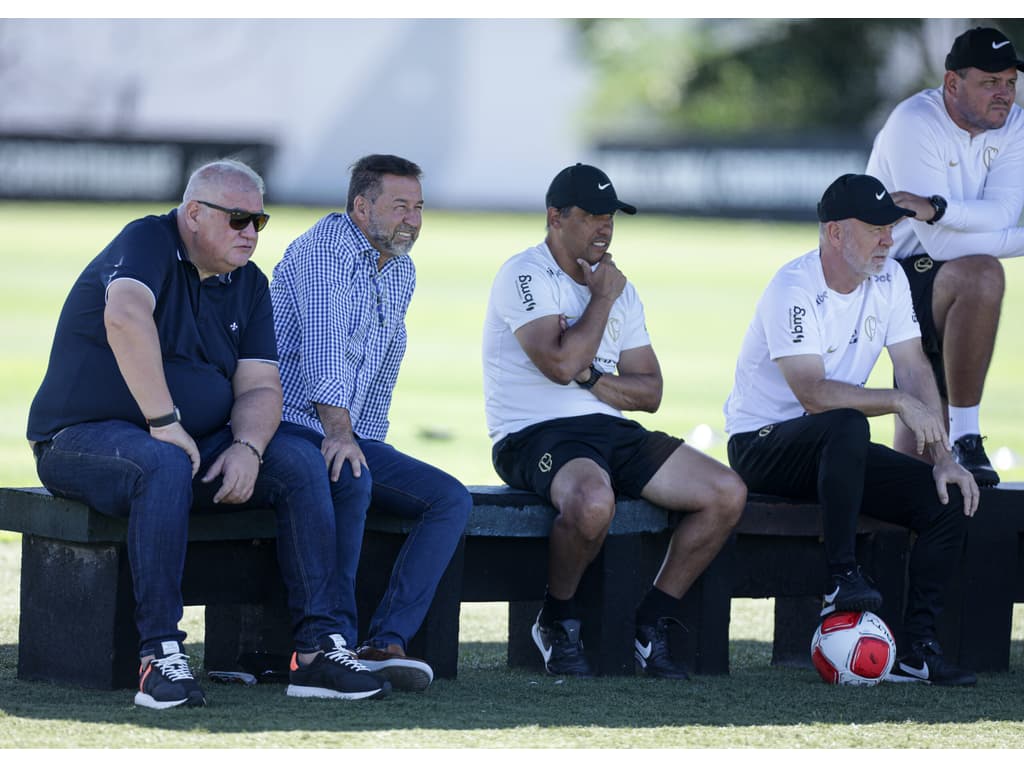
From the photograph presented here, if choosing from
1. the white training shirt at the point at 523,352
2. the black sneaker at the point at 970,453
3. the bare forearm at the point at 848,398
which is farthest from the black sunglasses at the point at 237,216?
the black sneaker at the point at 970,453

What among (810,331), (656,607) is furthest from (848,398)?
(656,607)

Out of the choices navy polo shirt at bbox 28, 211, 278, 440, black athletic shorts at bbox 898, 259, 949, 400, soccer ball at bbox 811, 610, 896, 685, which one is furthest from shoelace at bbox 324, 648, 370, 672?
black athletic shorts at bbox 898, 259, 949, 400

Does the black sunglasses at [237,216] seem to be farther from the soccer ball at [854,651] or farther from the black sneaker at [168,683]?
the soccer ball at [854,651]

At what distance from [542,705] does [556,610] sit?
2.05ft

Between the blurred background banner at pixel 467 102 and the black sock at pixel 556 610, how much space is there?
86.5ft

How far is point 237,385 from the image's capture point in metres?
4.78

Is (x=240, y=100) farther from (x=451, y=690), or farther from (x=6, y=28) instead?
(x=451, y=690)

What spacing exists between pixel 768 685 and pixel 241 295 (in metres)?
1.99

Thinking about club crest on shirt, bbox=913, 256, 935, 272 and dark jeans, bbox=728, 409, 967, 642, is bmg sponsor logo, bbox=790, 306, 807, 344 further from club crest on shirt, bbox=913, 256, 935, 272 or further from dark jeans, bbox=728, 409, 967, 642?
club crest on shirt, bbox=913, 256, 935, 272

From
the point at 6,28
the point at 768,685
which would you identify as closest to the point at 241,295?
the point at 768,685

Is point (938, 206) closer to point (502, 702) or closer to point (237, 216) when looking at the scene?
point (502, 702)

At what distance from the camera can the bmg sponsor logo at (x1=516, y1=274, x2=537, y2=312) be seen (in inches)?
213

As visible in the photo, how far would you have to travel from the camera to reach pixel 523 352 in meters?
5.50

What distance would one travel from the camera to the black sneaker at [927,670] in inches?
211
